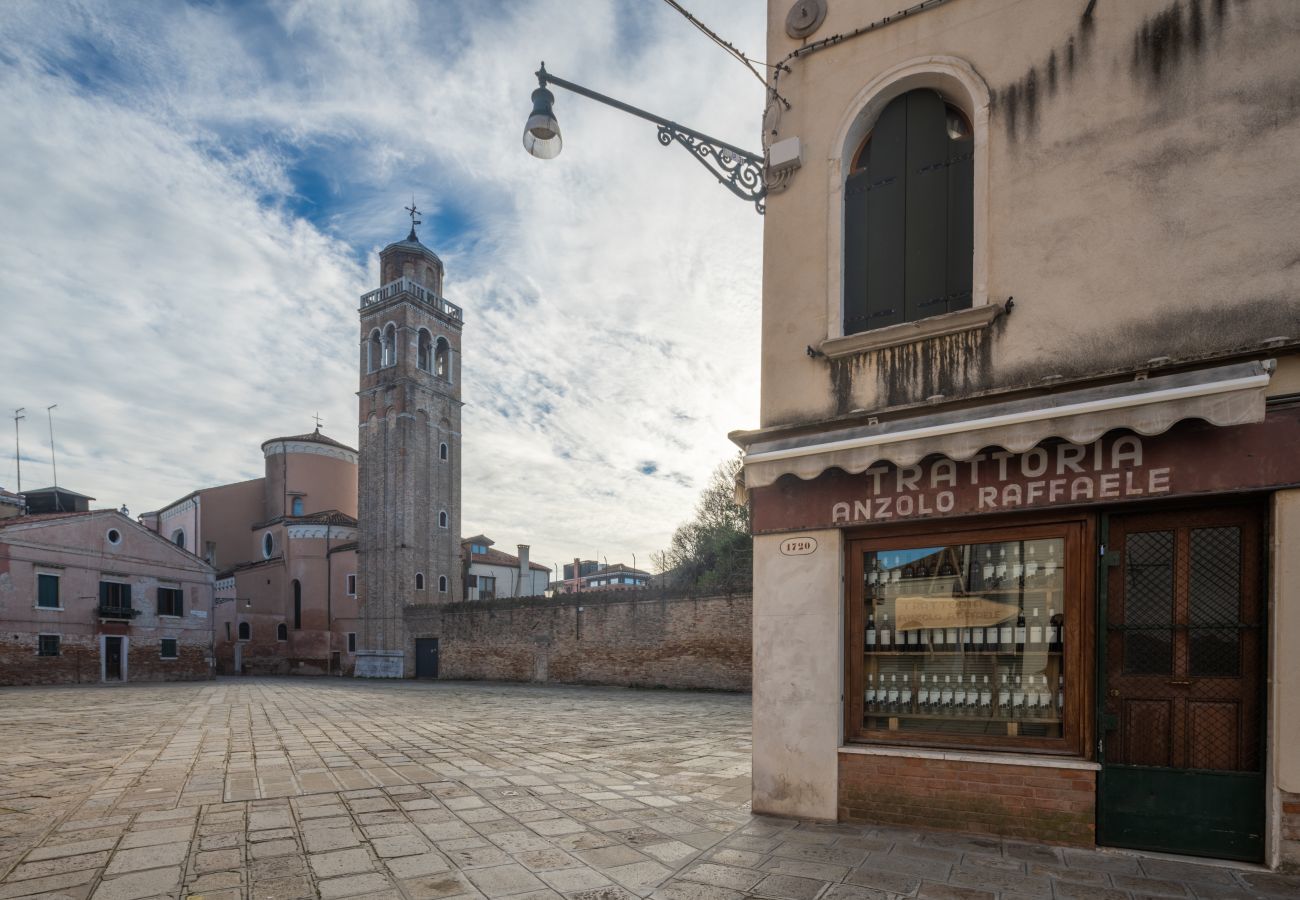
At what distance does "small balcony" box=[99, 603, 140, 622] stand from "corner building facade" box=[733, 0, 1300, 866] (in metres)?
31.3

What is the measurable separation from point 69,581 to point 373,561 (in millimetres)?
11030

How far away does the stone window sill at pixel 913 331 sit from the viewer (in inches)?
191

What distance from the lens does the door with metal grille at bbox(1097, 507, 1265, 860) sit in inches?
159

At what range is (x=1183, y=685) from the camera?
13.9 ft

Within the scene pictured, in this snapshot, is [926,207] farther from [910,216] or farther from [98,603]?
[98,603]

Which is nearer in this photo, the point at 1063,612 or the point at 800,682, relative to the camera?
the point at 1063,612

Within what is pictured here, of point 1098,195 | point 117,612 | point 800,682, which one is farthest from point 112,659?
point 1098,195

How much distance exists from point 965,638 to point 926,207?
317 centimetres

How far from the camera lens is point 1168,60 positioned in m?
4.48

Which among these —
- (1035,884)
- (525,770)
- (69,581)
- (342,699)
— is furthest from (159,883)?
(69,581)

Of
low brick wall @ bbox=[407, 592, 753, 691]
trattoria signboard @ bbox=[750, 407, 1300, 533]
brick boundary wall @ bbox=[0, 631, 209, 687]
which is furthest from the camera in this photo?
brick boundary wall @ bbox=[0, 631, 209, 687]

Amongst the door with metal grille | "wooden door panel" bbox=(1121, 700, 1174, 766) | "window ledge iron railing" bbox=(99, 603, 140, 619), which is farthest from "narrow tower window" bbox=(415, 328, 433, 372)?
"wooden door panel" bbox=(1121, 700, 1174, 766)

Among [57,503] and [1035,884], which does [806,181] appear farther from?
[57,503]

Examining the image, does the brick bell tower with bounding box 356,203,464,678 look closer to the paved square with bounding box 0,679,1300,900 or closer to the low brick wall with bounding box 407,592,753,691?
the low brick wall with bounding box 407,592,753,691
